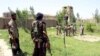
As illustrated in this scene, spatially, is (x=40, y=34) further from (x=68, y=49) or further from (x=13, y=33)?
(x=68, y=49)

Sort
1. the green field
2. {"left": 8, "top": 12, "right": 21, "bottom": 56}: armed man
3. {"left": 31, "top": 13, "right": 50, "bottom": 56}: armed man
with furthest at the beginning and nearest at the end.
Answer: the green field
{"left": 8, "top": 12, "right": 21, "bottom": 56}: armed man
{"left": 31, "top": 13, "right": 50, "bottom": 56}: armed man

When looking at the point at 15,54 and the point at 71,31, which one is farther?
the point at 71,31

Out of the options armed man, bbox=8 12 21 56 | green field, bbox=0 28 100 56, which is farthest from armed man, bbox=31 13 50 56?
green field, bbox=0 28 100 56

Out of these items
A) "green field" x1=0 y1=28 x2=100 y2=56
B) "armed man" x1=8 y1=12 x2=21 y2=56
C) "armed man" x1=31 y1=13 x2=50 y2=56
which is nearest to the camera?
"armed man" x1=31 y1=13 x2=50 y2=56

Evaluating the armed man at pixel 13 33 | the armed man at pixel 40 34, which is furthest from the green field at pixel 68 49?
the armed man at pixel 40 34

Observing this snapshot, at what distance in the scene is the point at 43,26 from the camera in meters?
8.61

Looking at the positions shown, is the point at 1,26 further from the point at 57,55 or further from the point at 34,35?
the point at 34,35

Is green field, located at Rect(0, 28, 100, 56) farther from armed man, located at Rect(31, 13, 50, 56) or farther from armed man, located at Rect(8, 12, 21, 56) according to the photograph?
armed man, located at Rect(31, 13, 50, 56)

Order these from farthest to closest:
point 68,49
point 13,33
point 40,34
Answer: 1. point 68,49
2. point 13,33
3. point 40,34

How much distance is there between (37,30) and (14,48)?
2.23 meters

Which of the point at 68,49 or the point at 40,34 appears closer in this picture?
the point at 40,34

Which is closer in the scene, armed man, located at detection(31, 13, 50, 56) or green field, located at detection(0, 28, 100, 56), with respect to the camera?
armed man, located at detection(31, 13, 50, 56)

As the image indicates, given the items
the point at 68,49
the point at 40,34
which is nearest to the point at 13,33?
the point at 40,34

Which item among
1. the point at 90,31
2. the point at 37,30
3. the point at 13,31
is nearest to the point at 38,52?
the point at 37,30
